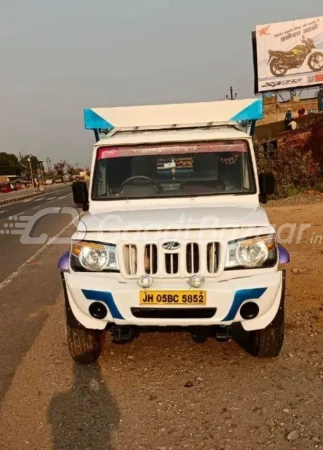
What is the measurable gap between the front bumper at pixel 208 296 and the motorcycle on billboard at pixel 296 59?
108 feet

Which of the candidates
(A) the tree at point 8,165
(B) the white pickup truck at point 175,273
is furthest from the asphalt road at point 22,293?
(A) the tree at point 8,165

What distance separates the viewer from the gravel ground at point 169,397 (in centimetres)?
320

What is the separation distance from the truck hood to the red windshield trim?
85cm

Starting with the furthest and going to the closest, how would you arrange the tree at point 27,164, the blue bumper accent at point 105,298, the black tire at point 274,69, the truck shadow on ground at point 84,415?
1. the tree at point 27,164
2. the black tire at point 274,69
3. the blue bumper accent at point 105,298
4. the truck shadow on ground at point 84,415

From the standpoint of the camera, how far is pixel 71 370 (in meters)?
4.33

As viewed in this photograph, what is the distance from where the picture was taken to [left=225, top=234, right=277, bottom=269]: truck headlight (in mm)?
3824

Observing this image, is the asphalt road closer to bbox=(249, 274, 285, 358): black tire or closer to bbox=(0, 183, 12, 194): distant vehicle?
→ bbox=(249, 274, 285, 358): black tire

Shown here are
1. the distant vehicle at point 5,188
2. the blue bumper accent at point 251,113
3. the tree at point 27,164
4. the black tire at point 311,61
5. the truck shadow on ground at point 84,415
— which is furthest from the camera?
the tree at point 27,164

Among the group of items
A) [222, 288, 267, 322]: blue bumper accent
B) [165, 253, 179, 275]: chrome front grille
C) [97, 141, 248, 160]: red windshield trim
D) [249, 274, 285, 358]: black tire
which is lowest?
[249, 274, 285, 358]: black tire

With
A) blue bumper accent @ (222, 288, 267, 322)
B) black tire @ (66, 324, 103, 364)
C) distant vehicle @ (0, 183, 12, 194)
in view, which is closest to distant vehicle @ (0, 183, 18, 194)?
distant vehicle @ (0, 183, 12, 194)

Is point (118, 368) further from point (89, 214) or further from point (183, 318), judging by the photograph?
point (89, 214)

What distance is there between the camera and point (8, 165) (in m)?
124

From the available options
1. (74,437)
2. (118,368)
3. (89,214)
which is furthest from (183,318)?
(89,214)

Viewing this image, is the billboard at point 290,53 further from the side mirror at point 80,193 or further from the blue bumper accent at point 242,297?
the blue bumper accent at point 242,297
